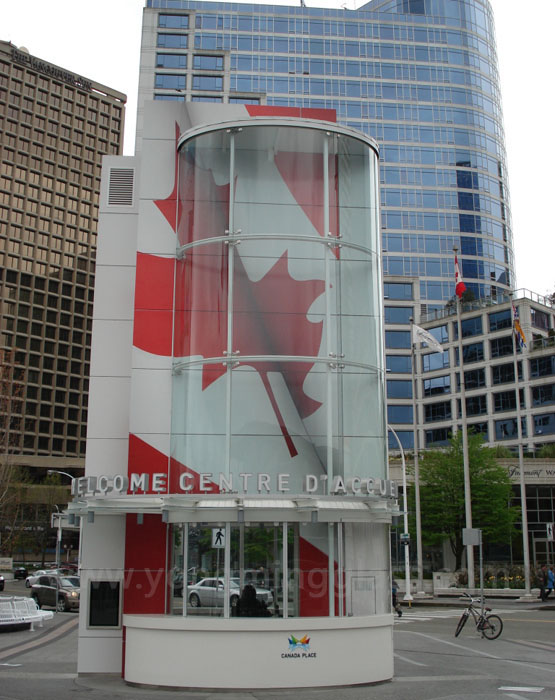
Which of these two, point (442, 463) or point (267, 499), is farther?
point (442, 463)

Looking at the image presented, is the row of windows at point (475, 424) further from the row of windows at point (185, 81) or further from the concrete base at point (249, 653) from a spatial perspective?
the concrete base at point (249, 653)

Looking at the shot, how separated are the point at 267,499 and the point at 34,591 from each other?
3216 centimetres

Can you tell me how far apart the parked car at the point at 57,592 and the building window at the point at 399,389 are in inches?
2253

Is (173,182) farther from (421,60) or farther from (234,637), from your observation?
(421,60)

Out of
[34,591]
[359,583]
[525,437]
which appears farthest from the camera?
[525,437]

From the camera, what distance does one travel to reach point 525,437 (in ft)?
277

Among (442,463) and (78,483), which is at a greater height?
(442,463)

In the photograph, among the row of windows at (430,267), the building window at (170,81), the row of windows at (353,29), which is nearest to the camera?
the row of windows at (430,267)

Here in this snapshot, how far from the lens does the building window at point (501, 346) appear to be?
282 feet

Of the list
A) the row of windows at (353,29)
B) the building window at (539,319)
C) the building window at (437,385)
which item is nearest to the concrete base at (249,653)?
the building window at (539,319)

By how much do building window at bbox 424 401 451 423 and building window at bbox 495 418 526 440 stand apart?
7.42 metres

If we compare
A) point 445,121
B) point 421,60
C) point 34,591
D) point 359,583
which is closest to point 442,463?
point 34,591

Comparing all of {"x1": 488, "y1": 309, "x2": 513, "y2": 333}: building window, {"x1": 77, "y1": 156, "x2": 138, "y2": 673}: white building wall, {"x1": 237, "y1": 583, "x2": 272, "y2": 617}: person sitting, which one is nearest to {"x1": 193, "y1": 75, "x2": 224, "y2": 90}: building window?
{"x1": 488, "y1": 309, "x2": 513, "y2": 333}: building window

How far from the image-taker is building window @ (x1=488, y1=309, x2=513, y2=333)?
283ft
